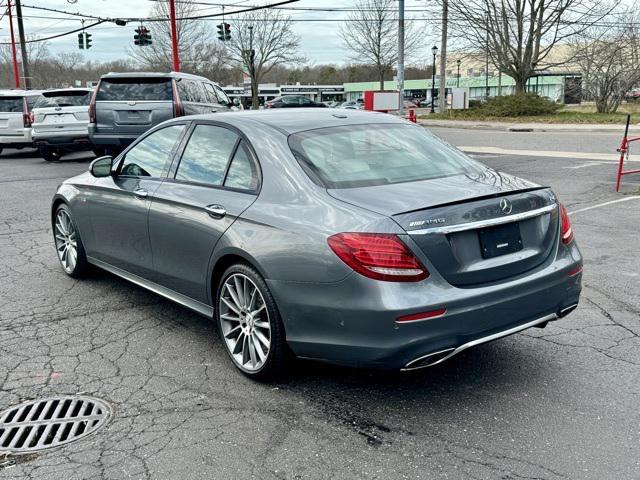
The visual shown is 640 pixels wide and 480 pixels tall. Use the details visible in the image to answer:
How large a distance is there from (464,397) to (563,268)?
0.95m

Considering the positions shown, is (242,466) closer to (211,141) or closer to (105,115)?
(211,141)

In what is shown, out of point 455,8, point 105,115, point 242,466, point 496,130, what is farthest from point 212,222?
point 455,8

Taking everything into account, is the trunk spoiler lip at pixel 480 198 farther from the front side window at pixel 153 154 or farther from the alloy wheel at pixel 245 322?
the front side window at pixel 153 154

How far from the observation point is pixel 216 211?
3.99 meters

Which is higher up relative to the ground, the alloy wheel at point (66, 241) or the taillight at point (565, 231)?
the taillight at point (565, 231)

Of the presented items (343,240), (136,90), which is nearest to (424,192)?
(343,240)

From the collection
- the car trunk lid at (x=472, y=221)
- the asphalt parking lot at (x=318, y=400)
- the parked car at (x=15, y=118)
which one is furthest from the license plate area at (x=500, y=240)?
the parked car at (x=15, y=118)

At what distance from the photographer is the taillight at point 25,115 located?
17.4 meters

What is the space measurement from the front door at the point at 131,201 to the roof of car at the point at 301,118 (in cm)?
48

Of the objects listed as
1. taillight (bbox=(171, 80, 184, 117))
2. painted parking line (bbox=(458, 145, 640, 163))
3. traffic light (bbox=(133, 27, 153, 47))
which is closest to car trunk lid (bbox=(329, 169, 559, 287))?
taillight (bbox=(171, 80, 184, 117))

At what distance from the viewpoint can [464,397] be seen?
366 cm

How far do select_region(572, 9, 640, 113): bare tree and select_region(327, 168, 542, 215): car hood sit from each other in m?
31.4

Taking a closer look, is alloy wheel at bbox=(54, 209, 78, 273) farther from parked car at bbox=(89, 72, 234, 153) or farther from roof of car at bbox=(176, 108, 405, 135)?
parked car at bbox=(89, 72, 234, 153)

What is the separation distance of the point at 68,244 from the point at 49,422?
301 cm
